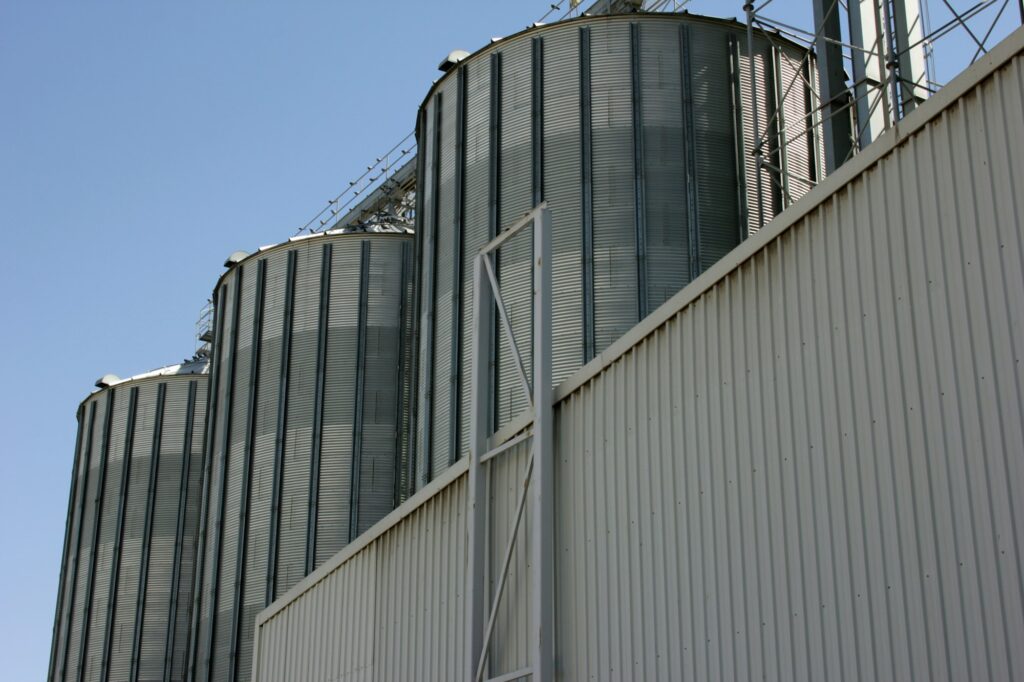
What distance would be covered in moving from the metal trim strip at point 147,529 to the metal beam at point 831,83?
889 inches

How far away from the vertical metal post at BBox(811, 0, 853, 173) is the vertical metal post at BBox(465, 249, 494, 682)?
19.9 feet

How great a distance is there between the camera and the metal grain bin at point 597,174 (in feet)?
80.7

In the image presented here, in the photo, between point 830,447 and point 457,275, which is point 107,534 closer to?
point 457,275

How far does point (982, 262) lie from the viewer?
10750 millimetres

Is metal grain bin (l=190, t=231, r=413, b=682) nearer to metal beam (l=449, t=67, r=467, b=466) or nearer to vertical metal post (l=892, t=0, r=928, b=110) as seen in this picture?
metal beam (l=449, t=67, r=467, b=466)

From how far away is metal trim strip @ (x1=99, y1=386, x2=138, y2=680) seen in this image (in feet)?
121

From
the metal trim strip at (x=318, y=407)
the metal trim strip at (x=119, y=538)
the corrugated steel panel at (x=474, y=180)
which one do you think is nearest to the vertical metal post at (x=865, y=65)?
the corrugated steel panel at (x=474, y=180)

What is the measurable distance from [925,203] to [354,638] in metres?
11.1

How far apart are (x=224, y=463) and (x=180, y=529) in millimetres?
5275

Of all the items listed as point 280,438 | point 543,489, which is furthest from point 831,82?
point 280,438

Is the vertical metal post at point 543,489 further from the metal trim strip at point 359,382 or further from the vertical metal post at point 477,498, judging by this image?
the metal trim strip at point 359,382

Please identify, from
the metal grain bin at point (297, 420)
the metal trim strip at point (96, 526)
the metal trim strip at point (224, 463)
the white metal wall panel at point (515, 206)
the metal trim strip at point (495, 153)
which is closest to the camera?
the white metal wall panel at point (515, 206)

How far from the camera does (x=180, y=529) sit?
37625 millimetres

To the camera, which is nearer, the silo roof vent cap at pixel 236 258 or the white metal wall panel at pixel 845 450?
Answer: the white metal wall panel at pixel 845 450
